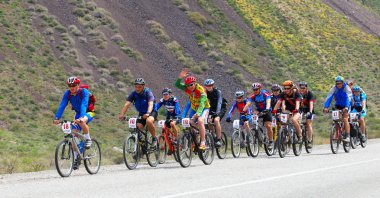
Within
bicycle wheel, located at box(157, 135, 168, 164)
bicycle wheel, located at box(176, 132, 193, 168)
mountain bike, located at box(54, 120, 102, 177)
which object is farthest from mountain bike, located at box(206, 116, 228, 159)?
mountain bike, located at box(54, 120, 102, 177)

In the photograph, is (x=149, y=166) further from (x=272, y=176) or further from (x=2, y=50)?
(x=2, y=50)

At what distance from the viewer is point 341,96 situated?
20.8m

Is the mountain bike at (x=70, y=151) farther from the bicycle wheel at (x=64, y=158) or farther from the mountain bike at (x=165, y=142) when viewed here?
the mountain bike at (x=165, y=142)

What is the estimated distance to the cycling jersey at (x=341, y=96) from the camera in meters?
20.6

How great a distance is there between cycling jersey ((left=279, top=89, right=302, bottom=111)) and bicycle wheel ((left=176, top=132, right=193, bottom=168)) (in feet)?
15.9

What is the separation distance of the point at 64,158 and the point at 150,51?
33.1 m

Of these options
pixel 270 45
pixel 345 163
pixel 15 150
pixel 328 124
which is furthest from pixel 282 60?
pixel 345 163

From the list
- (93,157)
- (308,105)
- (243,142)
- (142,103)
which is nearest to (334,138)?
(308,105)

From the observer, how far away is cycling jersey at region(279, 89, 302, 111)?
65.1 feet

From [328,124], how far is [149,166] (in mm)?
30316

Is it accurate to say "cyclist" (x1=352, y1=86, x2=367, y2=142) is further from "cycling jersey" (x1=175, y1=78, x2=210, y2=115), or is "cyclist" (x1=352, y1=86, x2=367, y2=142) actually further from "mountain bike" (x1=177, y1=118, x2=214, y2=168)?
"cycling jersey" (x1=175, y1=78, x2=210, y2=115)

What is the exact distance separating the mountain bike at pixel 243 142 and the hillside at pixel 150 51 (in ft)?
12.0

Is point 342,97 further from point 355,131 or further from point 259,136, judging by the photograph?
point 259,136

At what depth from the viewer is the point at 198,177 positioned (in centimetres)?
1315
